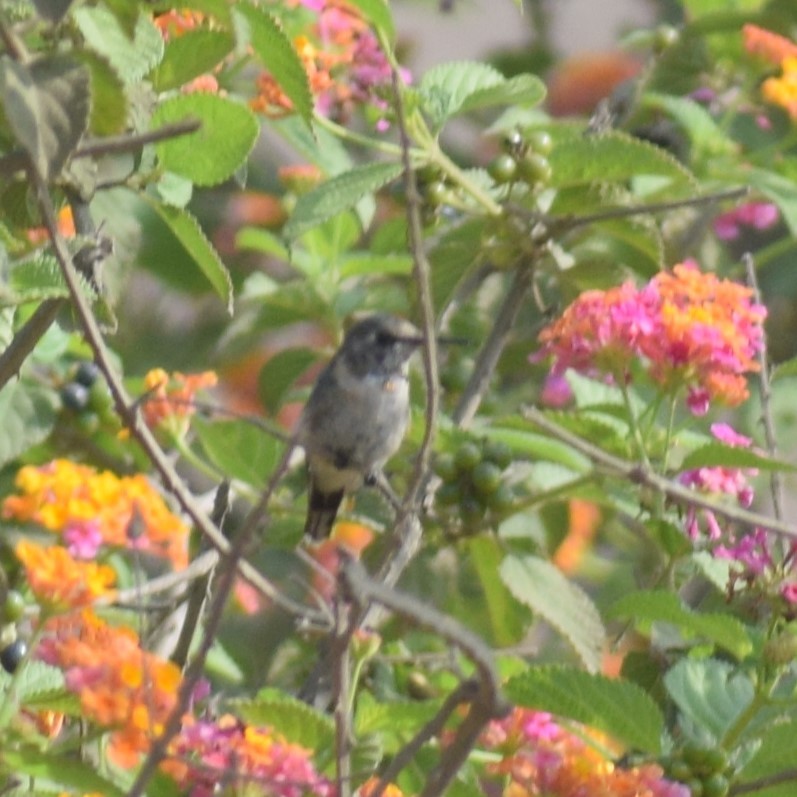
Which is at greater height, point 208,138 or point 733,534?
point 208,138

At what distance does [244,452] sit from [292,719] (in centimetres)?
54

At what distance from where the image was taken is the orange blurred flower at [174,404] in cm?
179

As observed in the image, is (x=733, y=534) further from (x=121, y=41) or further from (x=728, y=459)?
(x=121, y=41)

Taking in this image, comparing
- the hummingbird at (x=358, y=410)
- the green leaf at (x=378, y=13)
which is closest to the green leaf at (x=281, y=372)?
the hummingbird at (x=358, y=410)

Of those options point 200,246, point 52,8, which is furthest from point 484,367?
point 52,8

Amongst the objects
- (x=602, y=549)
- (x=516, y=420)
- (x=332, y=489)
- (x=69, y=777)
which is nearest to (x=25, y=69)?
(x=69, y=777)

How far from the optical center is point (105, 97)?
1.22m

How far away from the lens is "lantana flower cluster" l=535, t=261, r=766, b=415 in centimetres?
153

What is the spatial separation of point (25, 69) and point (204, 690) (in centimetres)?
59

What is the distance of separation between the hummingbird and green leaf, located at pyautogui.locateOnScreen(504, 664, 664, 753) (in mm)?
609

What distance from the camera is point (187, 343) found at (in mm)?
2754

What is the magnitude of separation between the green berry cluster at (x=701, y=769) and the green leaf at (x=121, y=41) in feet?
2.35

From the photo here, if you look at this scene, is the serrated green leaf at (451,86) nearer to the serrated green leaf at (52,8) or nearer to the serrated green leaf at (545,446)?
the serrated green leaf at (545,446)

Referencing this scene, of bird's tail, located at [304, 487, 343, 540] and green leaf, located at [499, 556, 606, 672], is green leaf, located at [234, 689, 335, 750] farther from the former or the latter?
bird's tail, located at [304, 487, 343, 540]
